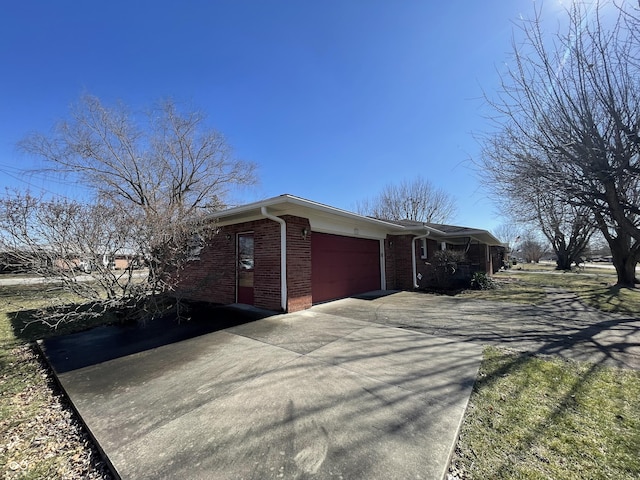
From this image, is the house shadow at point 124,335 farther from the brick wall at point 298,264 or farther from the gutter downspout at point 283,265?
the brick wall at point 298,264

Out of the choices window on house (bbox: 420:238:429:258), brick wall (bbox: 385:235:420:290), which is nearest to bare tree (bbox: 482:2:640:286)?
brick wall (bbox: 385:235:420:290)

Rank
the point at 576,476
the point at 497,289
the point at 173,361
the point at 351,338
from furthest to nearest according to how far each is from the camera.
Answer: the point at 497,289
the point at 351,338
the point at 173,361
the point at 576,476

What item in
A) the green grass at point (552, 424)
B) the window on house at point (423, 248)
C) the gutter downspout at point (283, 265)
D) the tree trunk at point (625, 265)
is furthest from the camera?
the tree trunk at point (625, 265)

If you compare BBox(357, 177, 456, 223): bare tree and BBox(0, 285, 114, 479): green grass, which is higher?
BBox(357, 177, 456, 223): bare tree

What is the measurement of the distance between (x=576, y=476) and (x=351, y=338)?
10.6 ft

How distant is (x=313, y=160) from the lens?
47.3 ft

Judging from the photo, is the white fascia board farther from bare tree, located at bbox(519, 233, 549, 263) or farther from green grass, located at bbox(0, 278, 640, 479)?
bare tree, located at bbox(519, 233, 549, 263)

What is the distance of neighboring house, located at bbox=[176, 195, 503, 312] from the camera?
269 inches

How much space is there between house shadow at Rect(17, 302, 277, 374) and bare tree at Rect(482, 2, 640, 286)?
6.86 metres

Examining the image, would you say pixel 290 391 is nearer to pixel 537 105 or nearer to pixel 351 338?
pixel 351 338

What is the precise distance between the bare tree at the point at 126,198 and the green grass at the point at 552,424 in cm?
577

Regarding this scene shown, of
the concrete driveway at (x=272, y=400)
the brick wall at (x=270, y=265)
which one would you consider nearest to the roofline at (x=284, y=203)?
the brick wall at (x=270, y=265)

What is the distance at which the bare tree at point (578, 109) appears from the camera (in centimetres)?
448

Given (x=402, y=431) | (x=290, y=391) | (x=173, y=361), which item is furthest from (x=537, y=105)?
(x=173, y=361)
